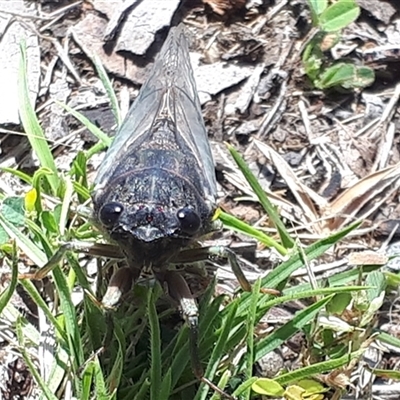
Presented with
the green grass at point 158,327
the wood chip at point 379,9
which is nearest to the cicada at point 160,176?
the green grass at point 158,327

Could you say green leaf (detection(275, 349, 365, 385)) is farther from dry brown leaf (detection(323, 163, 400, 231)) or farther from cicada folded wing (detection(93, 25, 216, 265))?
dry brown leaf (detection(323, 163, 400, 231))

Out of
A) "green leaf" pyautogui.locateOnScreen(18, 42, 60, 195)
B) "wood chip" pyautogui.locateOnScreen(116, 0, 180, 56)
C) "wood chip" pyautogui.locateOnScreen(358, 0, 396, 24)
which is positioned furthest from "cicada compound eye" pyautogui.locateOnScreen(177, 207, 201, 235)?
"wood chip" pyautogui.locateOnScreen(358, 0, 396, 24)

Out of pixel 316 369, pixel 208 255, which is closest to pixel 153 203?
pixel 208 255

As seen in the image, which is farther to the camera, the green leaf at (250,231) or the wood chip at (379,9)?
the wood chip at (379,9)

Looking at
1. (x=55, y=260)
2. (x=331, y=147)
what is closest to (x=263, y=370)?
(x=55, y=260)

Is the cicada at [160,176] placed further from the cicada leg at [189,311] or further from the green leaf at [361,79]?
the green leaf at [361,79]

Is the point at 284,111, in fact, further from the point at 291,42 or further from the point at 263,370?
the point at 263,370

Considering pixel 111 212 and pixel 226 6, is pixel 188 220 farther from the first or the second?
pixel 226 6
